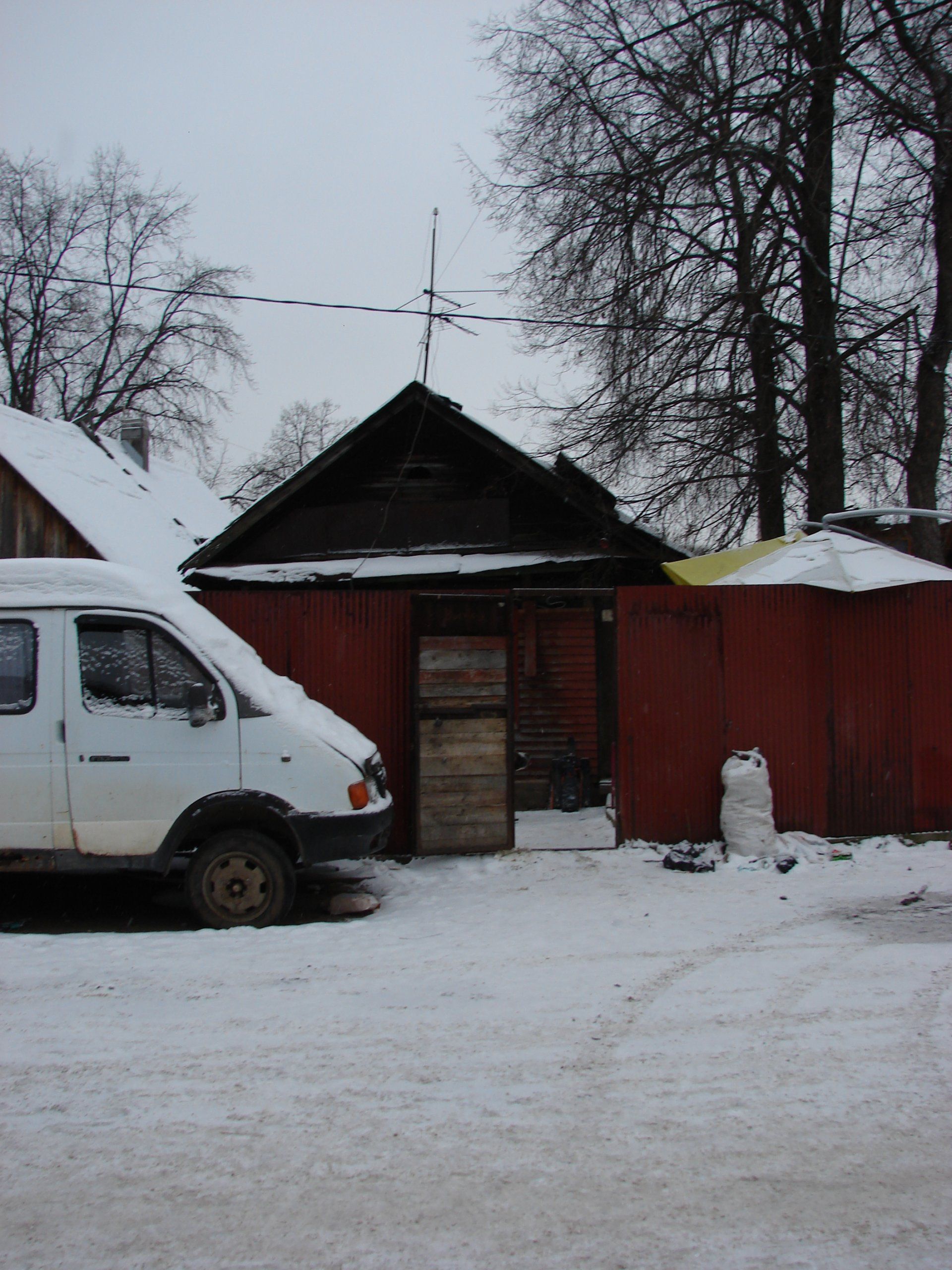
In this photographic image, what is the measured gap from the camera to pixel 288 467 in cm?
3853

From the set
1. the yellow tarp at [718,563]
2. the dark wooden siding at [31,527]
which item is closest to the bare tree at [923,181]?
the yellow tarp at [718,563]

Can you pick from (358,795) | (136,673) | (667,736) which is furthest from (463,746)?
(136,673)

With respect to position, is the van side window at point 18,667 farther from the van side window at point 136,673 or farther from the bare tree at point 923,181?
the bare tree at point 923,181

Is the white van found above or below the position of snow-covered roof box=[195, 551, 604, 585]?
below

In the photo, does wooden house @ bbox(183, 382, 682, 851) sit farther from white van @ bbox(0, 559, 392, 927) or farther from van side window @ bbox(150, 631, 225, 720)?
van side window @ bbox(150, 631, 225, 720)

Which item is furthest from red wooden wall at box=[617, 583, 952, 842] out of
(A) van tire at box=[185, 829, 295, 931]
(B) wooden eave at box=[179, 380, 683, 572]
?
(A) van tire at box=[185, 829, 295, 931]

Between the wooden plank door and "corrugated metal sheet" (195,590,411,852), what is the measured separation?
0.40 metres

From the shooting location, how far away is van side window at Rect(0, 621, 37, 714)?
5.63 m

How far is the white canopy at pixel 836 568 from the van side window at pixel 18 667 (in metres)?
5.67

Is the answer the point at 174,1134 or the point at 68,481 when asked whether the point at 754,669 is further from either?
the point at 68,481

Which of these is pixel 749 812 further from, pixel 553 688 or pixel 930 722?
pixel 553 688

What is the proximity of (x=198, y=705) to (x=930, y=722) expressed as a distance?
6.50 metres

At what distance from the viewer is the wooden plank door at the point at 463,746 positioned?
24.4 feet

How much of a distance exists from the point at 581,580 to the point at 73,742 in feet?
22.7
